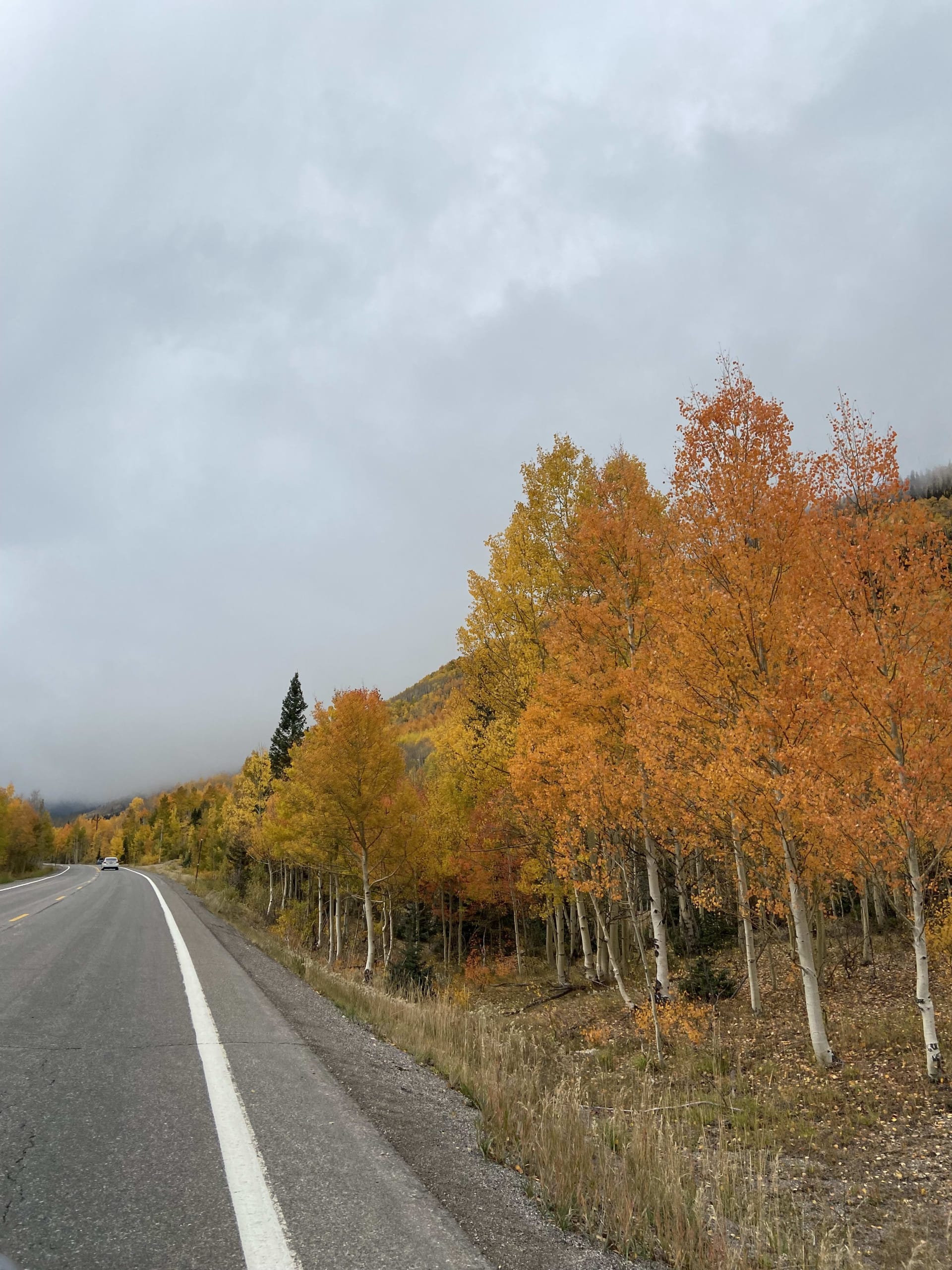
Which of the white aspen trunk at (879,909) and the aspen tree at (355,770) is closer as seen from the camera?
the aspen tree at (355,770)

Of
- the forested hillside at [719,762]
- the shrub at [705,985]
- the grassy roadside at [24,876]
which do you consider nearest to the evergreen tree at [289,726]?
the grassy roadside at [24,876]

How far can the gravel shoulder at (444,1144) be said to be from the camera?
3590mm

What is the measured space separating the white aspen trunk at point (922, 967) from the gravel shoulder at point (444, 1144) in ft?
23.6

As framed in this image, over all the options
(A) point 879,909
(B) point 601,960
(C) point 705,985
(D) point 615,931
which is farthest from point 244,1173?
(A) point 879,909

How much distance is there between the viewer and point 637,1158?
17.7 ft

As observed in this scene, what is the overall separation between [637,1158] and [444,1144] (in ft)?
5.63

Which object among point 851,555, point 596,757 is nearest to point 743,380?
point 851,555

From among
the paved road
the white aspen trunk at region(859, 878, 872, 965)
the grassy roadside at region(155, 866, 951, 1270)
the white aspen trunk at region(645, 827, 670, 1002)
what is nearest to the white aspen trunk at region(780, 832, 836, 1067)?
the grassy roadside at region(155, 866, 951, 1270)

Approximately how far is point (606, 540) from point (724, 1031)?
10.8 metres

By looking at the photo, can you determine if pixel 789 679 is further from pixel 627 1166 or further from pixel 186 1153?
pixel 186 1153

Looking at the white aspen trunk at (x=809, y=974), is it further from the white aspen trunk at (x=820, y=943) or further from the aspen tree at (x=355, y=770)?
the aspen tree at (x=355, y=770)

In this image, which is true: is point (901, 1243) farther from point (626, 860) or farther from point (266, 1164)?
point (626, 860)

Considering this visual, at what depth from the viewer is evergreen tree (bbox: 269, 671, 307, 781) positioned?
1936 inches

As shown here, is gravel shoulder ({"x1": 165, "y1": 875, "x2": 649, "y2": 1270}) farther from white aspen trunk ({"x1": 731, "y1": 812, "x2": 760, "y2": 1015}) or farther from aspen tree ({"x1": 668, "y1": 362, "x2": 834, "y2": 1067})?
white aspen trunk ({"x1": 731, "y1": 812, "x2": 760, "y2": 1015})
